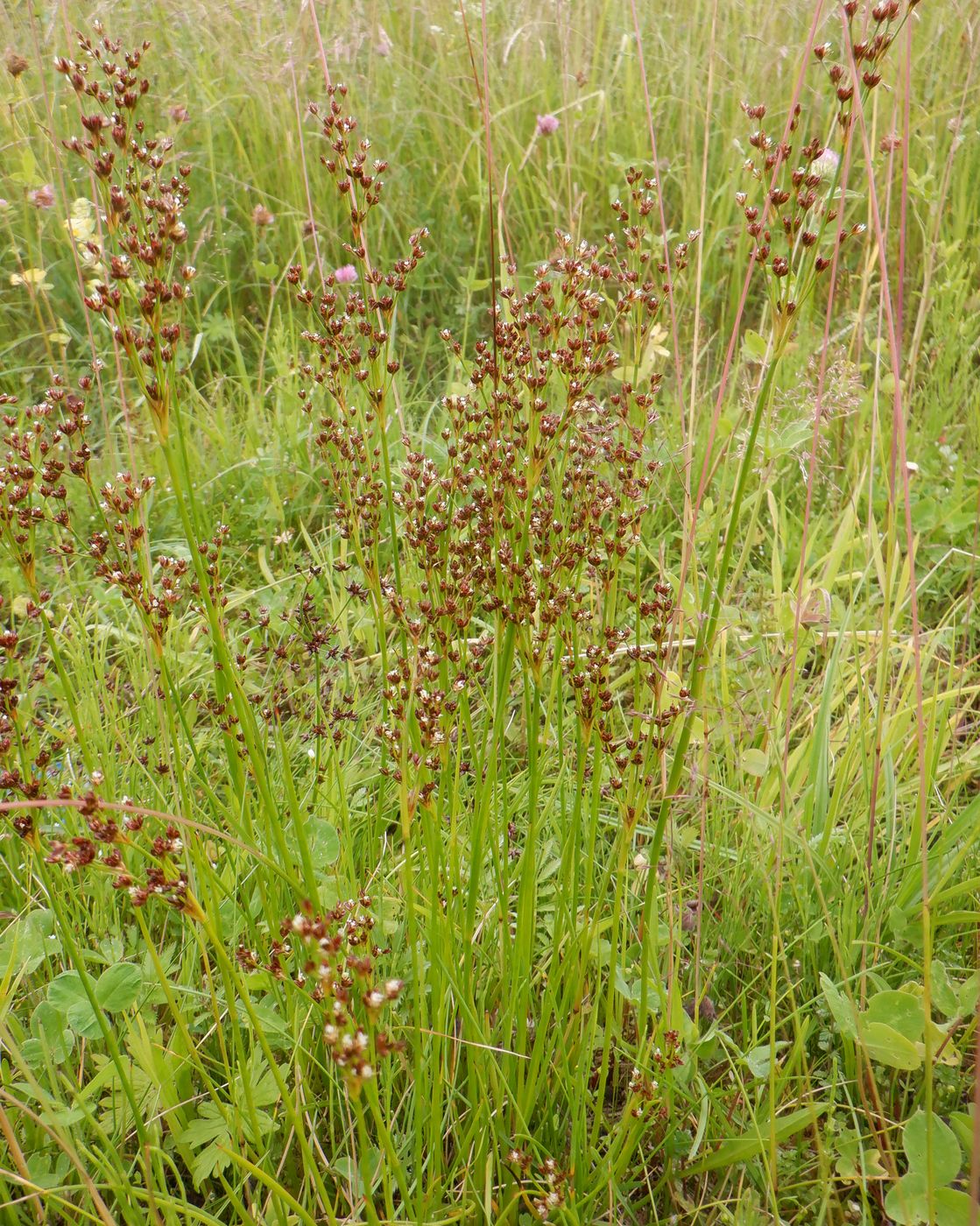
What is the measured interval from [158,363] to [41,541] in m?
2.15

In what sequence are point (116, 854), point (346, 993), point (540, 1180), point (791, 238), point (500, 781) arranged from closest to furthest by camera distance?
point (346, 993)
point (116, 854)
point (791, 238)
point (540, 1180)
point (500, 781)

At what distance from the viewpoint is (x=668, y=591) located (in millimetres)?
1392

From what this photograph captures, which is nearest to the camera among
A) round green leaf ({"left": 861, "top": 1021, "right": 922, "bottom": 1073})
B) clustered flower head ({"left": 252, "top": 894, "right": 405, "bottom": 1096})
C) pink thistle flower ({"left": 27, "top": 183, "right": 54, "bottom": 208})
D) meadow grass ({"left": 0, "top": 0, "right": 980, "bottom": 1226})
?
clustered flower head ({"left": 252, "top": 894, "right": 405, "bottom": 1096})

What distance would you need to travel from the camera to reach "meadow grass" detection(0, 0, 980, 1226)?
1.23 metres

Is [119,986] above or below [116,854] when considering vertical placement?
below

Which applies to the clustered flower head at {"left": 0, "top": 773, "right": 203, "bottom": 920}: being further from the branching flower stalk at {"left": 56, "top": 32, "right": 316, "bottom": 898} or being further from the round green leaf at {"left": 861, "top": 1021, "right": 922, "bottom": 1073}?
the round green leaf at {"left": 861, "top": 1021, "right": 922, "bottom": 1073}

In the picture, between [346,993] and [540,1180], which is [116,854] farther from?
[540,1180]

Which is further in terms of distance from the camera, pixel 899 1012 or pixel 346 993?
pixel 899 1012

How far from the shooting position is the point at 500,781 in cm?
219

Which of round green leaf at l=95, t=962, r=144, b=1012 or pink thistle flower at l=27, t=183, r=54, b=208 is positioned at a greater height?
pink thistle flower at l=27, t=183, r=54, b=208

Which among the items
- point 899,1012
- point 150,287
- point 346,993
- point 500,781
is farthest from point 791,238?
point 500,781

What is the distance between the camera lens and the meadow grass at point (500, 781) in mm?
1234

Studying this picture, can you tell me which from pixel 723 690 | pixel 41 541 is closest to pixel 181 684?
pixel 41 541

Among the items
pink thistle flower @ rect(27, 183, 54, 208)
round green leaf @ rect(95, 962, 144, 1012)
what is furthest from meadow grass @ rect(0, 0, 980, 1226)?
pink thistle flower @ rect(27, 183, 54, 208)
